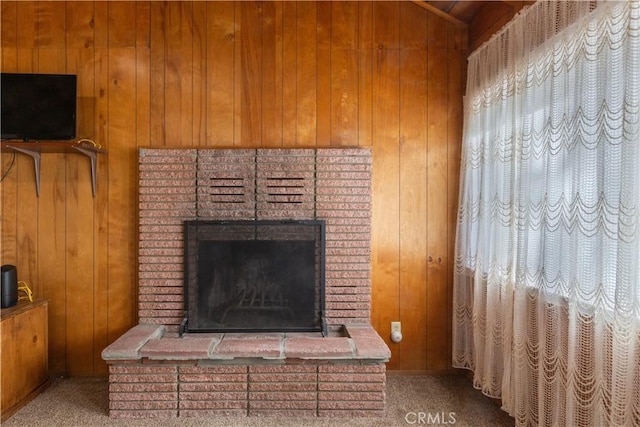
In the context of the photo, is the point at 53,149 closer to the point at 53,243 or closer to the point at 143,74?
the point at 53,243

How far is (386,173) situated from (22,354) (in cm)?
265

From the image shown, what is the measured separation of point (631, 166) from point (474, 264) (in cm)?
128

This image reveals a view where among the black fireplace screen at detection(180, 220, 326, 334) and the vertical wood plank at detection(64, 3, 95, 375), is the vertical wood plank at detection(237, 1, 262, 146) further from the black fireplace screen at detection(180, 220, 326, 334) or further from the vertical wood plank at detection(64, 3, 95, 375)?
the vertical wood plank at detection(64, 3, 95, 375)

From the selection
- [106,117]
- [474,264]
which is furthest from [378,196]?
[106,117]

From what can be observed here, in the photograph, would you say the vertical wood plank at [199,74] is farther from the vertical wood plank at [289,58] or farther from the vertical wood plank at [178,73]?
the vertical wood plank at [289,58]

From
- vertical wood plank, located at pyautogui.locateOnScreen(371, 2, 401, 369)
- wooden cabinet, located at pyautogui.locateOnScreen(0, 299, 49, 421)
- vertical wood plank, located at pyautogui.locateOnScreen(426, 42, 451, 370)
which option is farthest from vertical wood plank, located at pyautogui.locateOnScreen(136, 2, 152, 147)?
vertical wood plank, located at pyautogui.locateOnScreen(426, 42, 451, 370)

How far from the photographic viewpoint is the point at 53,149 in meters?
2.71

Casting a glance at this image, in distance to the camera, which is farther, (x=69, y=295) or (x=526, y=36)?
(x=69, y=295)

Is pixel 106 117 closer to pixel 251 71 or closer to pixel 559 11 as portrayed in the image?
pixel 251 71

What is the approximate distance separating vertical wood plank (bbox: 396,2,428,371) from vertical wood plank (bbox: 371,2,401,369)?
0.15 ft

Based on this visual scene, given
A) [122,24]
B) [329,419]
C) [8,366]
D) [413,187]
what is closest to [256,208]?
[413,187]

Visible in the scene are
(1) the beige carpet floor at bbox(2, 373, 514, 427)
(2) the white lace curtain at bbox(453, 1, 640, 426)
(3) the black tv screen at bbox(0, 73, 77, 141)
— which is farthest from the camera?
(3) the black tv screen at bbox(0, 73, 77, 141)

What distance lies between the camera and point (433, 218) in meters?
2.84

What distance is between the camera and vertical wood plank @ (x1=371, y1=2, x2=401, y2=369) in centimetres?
281
